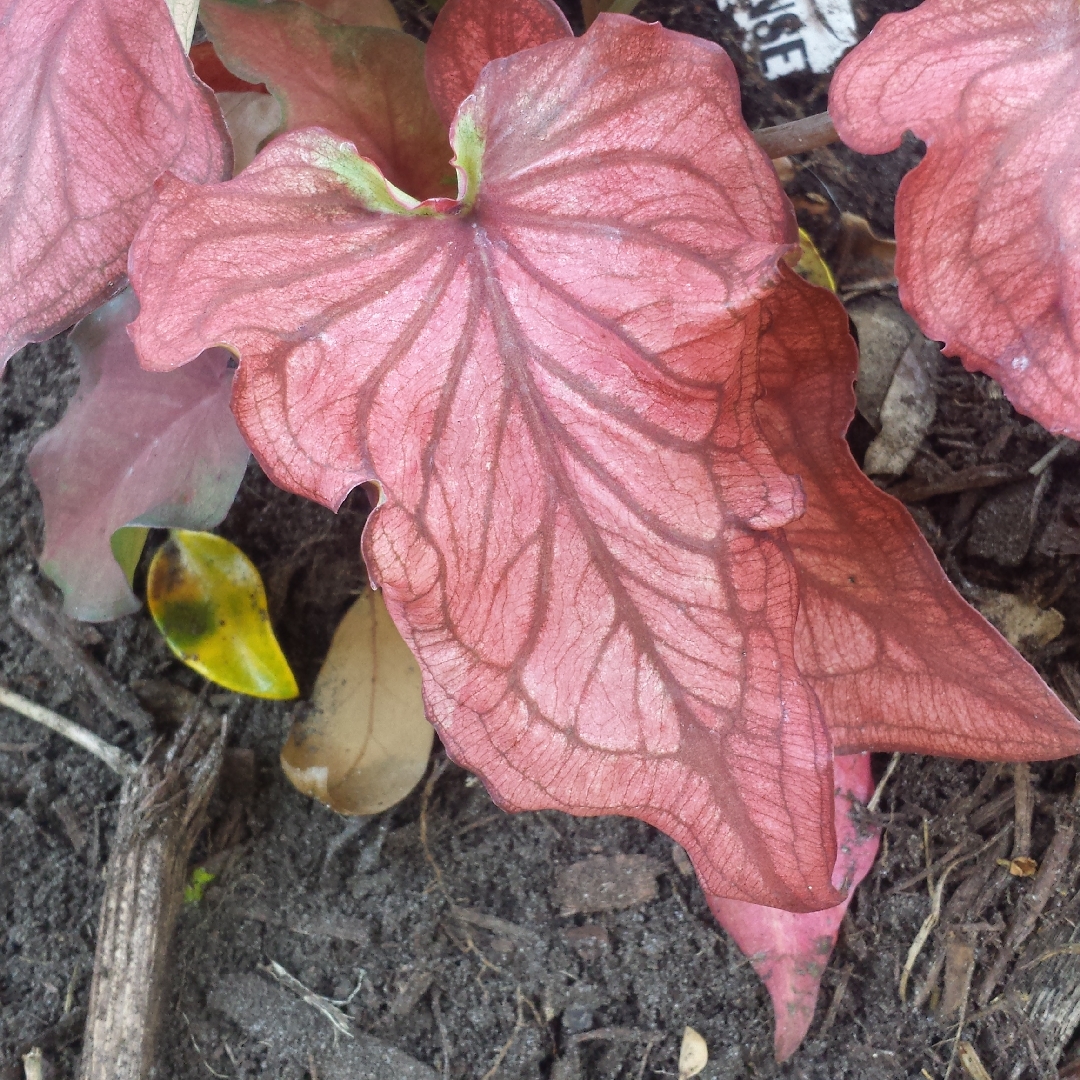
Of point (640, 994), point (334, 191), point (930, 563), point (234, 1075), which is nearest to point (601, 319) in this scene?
point (334, 191)

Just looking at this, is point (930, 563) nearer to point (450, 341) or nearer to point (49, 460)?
point (450, 341)

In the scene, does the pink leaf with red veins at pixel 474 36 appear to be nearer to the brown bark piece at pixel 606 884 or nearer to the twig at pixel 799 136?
the twig at pixel 799 136

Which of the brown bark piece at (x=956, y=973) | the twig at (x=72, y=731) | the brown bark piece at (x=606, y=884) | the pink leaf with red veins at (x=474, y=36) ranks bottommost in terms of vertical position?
the brown bark piece at (x=956, y=973)

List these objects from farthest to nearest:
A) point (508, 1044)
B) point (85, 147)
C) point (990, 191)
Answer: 1. point (508, 1044)
2. point (85, 147)
3. point (990, 191)

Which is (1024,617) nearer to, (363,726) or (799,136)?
(799,136)

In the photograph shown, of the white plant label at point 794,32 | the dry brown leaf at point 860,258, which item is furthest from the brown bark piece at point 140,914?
the white plant label at point 794,32

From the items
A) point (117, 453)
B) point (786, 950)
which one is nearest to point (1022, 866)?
point (786, 950)
